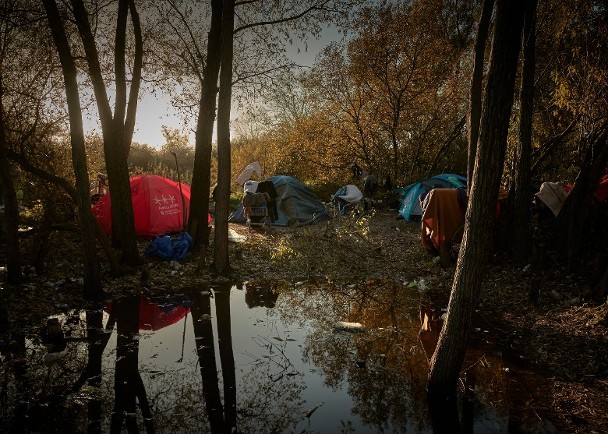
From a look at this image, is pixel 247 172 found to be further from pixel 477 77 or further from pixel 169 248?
pixel 477 77

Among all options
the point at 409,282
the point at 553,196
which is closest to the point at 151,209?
the point at 409,282

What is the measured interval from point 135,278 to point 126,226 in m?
1.15

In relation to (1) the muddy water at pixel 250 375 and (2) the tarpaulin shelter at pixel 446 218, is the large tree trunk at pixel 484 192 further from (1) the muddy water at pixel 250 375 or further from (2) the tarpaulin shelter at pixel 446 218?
(2) the tarpaulin shelter at pixel 446 218

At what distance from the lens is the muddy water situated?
3.39 metres

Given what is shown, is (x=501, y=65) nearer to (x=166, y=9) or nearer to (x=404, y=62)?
(x=166, y=9)

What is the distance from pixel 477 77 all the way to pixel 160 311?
657 cm

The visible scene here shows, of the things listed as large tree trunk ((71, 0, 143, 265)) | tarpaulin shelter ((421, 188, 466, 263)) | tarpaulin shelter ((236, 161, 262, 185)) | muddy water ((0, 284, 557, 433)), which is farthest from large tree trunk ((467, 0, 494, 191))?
tarpaulin shelter ((236, 161, 262, 185))

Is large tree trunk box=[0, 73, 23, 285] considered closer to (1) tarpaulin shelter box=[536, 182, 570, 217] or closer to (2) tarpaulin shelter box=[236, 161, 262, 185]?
(1) tarpaulin shelter box=[536, 182, 570, 217]

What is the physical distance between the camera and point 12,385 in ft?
12.5

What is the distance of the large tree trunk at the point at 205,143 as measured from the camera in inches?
345

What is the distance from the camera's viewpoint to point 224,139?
736 cm

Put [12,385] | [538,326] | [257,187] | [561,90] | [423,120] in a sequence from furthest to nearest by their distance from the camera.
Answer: [423,120], [257,187], [561,90], [538,326], [12,385]

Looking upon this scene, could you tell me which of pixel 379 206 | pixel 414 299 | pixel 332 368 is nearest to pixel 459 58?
pixel 379 206

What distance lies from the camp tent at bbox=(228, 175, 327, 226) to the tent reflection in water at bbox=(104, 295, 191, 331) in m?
7.75
